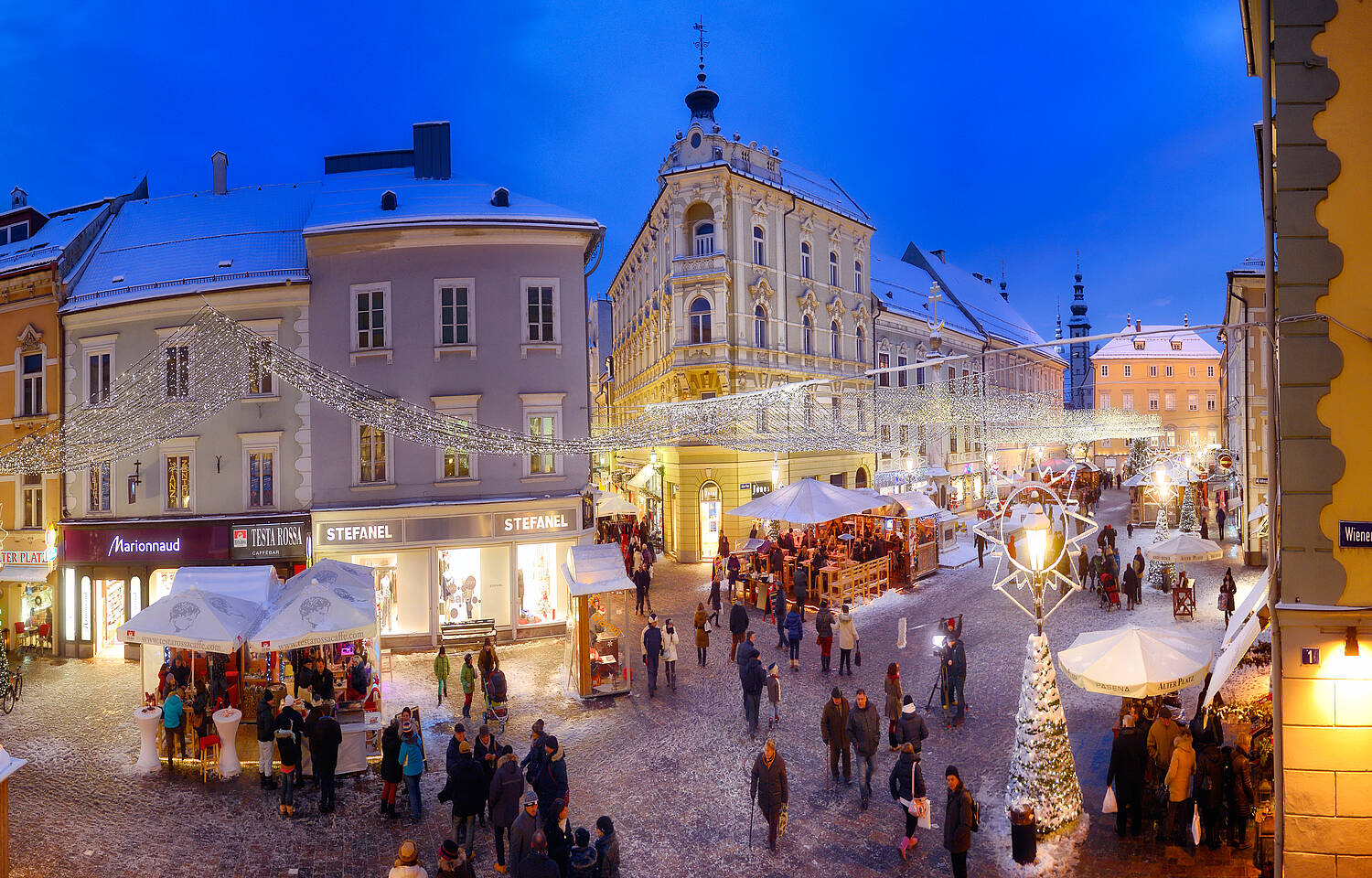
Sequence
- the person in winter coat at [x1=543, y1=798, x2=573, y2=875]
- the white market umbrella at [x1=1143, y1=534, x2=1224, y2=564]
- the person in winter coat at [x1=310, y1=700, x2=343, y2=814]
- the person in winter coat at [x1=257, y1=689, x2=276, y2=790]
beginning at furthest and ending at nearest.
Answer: the white market umbrella at [x1=1143, y1=534, x2=1224, y2=564] < the person in winter coat at [x1=257, y1=689, x2=276, y2=790] < the person in winter coat at [x1=310, y1=700, x2=343, y2=814] < the person in winter coat at [x1=543, y1=798, x2=573, y2=875]

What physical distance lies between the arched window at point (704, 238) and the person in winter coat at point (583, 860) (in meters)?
25.3

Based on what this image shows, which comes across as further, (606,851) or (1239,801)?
(1239,801)

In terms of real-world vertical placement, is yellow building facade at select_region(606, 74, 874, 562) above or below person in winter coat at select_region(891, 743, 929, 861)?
above

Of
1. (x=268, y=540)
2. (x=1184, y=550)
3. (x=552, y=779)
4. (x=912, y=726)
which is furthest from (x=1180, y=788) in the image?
(x=268, y=540)

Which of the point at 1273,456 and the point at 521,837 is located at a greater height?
the point at 1273,456

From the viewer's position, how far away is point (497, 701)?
13688mm

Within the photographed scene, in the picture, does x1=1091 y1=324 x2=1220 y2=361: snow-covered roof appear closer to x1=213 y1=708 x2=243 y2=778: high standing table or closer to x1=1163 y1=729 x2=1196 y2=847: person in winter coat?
x1=1163 y1=729 x2=1196 y2=847: person in winter coat

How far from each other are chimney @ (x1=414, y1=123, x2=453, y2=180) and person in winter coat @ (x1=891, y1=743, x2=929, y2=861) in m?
22.1

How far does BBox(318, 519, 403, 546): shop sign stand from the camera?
1908 cm

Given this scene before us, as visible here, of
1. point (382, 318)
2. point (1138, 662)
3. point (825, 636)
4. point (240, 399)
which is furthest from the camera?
point (382, 318)

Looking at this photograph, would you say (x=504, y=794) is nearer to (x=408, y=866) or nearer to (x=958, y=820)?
(x=408, y=866)

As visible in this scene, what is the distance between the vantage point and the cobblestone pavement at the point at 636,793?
9312 millimetres

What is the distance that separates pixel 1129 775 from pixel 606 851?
6.76 metres

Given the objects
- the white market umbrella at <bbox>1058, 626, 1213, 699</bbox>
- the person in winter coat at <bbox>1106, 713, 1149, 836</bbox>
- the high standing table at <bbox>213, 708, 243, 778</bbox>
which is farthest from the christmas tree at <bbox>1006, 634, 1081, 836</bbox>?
the high standing table at <bbox>213, 708, 243, 778</bbox>
